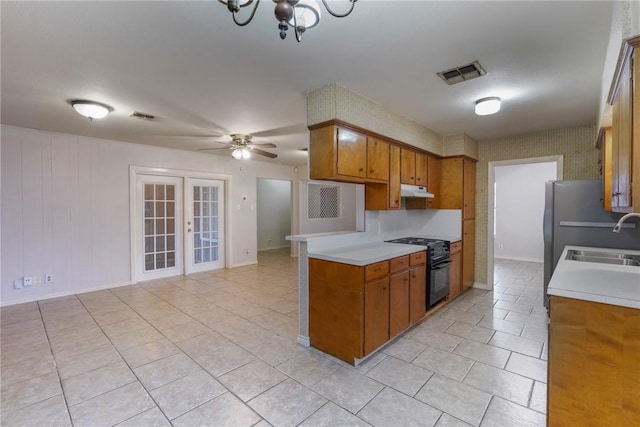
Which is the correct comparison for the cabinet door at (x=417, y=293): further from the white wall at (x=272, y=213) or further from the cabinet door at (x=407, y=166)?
the white wall at (x=272, y=213)

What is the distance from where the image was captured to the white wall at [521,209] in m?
6.65

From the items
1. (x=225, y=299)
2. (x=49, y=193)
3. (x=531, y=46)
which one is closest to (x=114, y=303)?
(x=225, y=299)

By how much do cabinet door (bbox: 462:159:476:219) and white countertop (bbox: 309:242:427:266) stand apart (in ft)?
5.47

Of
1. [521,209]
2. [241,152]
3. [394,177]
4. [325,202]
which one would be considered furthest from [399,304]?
[521,209]

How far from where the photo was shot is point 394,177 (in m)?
3.47

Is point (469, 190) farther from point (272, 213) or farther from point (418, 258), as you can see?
point (272, 213)

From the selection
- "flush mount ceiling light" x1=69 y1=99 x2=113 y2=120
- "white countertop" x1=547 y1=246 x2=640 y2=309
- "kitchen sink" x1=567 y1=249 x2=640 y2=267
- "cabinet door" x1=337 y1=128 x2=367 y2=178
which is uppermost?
"flush mount ceiling light" x1=69 y1=99 x2=113 y2=120

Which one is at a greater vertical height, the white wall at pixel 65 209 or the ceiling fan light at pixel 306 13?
the ceiling fan light at pixel 306 13

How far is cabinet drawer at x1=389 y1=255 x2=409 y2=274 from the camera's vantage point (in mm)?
2789

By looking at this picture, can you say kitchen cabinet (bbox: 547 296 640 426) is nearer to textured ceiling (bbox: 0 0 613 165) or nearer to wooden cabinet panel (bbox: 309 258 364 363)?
wooden cabinet panel (bbox: 309 258 364 363)

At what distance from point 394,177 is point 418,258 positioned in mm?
979

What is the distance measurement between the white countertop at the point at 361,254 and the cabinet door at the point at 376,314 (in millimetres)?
204

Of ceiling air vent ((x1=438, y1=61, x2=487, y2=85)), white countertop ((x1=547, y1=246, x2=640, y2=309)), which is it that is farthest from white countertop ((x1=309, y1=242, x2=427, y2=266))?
ceiling air vent ((x1=438, y1=61, x2=487, y2=85))

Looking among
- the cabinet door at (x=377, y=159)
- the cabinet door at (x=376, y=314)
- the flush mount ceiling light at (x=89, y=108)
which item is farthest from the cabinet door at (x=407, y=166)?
the flush mount ceiling light at (x=89, y=108)
